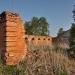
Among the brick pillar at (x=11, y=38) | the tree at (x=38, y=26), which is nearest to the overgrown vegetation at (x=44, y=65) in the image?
the brick pillar at (x=11, y=38)

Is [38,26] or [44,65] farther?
[38,26]

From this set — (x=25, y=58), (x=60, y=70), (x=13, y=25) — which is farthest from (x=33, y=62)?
(x=13, y=25)

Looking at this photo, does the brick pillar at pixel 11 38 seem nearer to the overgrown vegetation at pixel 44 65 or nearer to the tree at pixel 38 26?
the overgrown vegetation at pixel 44 65

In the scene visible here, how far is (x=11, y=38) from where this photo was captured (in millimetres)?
8945

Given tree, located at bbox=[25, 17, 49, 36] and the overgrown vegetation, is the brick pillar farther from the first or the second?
tree, located at bbox=[25, 17, 49, 36]

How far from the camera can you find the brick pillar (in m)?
8.84

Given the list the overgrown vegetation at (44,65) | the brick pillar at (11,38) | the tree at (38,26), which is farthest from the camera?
the tree at (38,26)

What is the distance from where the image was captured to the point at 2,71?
8312mm

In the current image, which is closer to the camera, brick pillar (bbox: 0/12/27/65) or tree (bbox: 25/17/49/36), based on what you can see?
brick pillar (bbox: 0/12/27/65)

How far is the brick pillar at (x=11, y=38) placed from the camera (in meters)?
8.84

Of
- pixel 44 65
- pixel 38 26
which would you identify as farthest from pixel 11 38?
Result: pixel 38 26

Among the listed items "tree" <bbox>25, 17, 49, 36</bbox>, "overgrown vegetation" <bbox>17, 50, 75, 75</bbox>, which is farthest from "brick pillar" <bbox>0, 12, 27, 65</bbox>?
"tree" <bbox>25, 17, 49, 36</bbox>

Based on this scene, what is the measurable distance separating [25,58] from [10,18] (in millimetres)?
1835

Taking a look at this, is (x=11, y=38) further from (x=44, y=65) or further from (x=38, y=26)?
(x=38, y=26)
